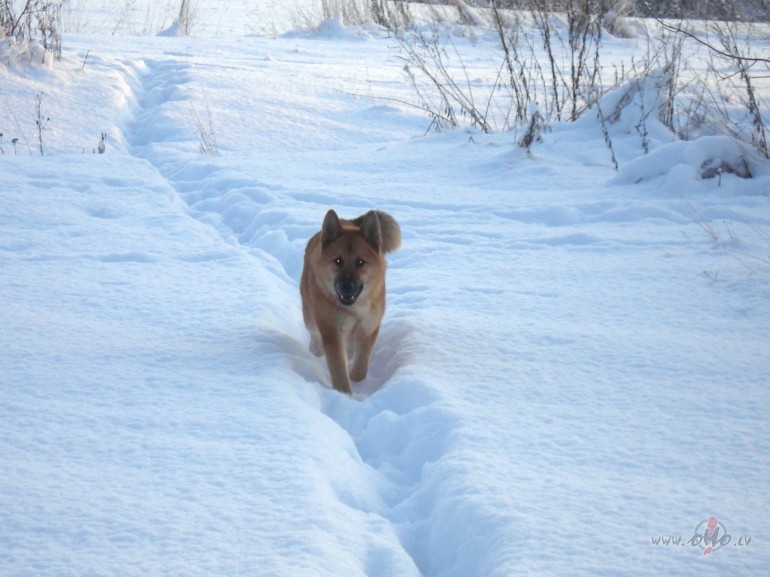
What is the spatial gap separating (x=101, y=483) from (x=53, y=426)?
53 centimetres

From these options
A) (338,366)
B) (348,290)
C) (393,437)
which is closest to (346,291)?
(348,290)

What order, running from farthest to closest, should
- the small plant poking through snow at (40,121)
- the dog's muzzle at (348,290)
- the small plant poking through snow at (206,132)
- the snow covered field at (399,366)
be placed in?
the small plant poking through snow at (206,132) < the small plant poking through snow at (40,121) < the dog's muzzle at (348,290) < the snow covered field at (399,366)

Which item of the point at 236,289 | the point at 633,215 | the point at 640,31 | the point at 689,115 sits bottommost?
the point at 236,289

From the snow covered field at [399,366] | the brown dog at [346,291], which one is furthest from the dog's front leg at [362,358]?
the snow covered field at [399,366]

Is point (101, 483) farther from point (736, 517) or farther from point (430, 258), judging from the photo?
point (430, 258)

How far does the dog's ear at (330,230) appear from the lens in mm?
4625

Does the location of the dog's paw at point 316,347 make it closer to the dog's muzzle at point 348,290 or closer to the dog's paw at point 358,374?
the dog's paw at point 358,374

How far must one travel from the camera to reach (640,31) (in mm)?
17656

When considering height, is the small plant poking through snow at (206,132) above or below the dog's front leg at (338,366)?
above

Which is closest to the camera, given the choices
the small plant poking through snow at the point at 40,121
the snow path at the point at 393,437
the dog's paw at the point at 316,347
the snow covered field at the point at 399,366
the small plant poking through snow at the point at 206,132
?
the snow covered field at the point at 399,366

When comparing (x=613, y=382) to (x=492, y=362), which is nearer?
(x=613, y=382)

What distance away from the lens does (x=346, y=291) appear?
439 centimetres

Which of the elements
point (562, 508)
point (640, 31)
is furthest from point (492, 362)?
point (640, 31)

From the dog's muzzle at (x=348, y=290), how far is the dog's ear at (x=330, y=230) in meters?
0.31
